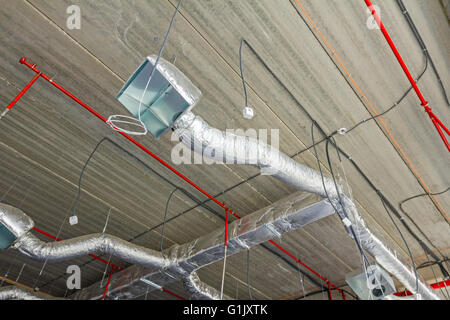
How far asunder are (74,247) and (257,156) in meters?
2.41

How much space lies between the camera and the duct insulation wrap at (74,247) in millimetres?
3244

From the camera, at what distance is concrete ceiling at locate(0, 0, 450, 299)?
2.21 m

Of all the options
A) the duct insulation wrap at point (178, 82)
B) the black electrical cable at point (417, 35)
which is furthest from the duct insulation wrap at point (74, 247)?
the black electrical cable at point (417, 35)

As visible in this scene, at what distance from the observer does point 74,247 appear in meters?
3.33

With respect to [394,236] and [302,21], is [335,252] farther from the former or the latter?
[302,21]

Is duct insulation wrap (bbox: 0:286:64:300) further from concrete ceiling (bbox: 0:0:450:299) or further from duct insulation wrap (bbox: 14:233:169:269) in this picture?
duct insulation wrap (bbox: 14:233:169:269)

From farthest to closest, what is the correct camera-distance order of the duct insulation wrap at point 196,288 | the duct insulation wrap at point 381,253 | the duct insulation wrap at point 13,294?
the duct insulation wrap at point 13,294 < the duct insulation wrap at point 196,288 < the duct insulation wrap at point 381,253

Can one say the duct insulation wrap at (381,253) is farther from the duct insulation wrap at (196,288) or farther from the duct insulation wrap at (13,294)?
the duct insulation wrap at (13,294)

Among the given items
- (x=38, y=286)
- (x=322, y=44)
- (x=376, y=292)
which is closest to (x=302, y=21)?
(x=322, y=44)

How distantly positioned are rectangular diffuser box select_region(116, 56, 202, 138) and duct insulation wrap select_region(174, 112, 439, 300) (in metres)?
0.21

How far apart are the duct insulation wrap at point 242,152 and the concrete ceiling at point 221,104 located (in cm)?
45

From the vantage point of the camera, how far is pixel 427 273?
15.4 ft

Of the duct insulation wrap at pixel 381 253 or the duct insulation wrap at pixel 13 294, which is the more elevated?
the duct insulation wrap at pixel 381 253

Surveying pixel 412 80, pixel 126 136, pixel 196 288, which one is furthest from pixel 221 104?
pixel 196 288
